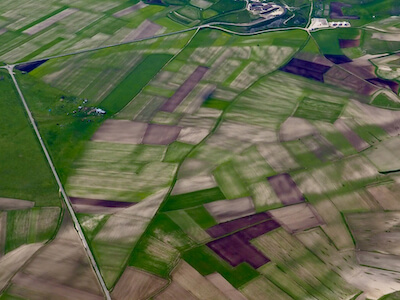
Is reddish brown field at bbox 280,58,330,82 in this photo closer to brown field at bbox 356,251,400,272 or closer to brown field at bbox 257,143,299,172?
brown field at bbox 257,143,299,172

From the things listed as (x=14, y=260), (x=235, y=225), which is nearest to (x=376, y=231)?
(x=235, y=225)

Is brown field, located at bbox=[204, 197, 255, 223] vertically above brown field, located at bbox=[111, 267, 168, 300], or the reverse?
brown field, located at bbox=[204, 197, 255, 223]

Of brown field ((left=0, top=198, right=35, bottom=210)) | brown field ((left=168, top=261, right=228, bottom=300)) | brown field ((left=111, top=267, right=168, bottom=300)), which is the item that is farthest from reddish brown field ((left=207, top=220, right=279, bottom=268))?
brown field ((left=0, top=198, right=35, bottom=210))

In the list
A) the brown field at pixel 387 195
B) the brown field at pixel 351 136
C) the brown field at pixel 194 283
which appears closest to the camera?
the brown field at pixel 194 283

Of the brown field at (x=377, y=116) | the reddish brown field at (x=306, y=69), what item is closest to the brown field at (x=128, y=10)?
the reddish brown field at (x=306, y=69)

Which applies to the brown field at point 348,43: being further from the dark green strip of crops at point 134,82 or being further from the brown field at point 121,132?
the brown field at point 121,132

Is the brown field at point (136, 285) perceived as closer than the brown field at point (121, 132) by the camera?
Yes

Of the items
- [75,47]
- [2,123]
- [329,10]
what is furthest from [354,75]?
[2,123]

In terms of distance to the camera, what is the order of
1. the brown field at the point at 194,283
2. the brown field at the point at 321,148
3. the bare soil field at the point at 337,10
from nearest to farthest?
1. the brown field at the point at 194,283
2. the brown field at the point at 321,148
3. the bare soil field at the point at 337,10
